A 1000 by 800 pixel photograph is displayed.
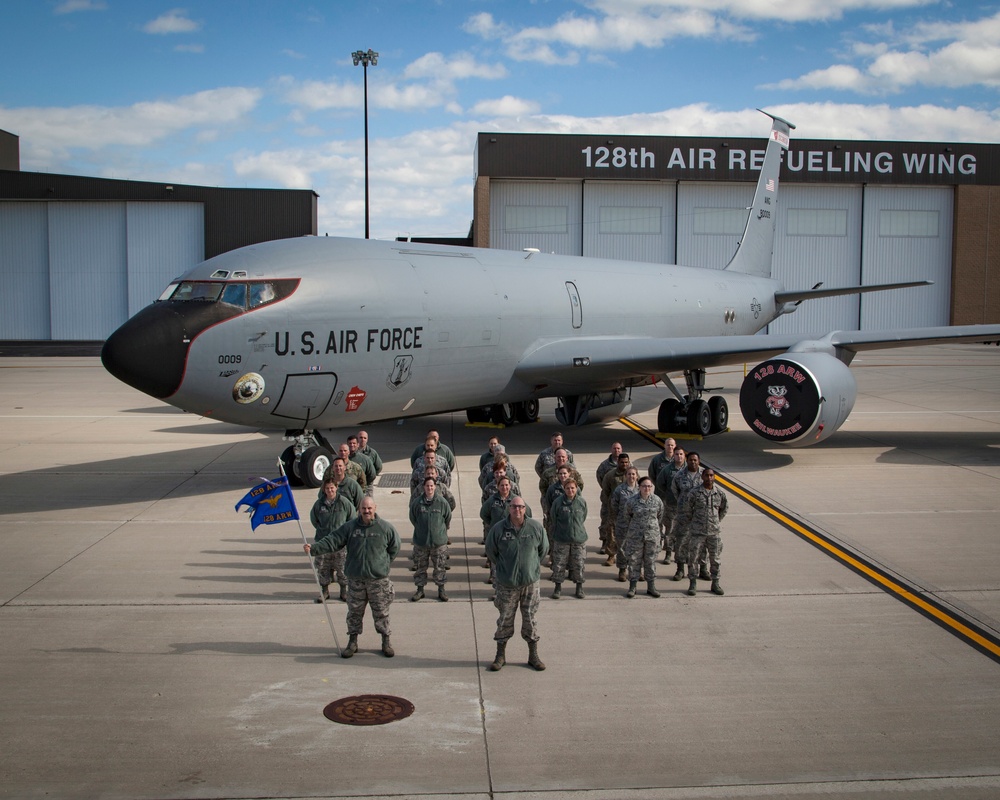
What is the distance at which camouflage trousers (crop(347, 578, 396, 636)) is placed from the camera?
28.5ft

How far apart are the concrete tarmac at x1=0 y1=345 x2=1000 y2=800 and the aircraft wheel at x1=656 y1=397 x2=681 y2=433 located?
6.17m

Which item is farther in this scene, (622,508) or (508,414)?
(508,414)

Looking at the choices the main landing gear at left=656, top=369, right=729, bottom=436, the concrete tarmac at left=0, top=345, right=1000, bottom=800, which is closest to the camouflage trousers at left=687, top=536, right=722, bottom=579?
the concrete tarmac at left=0, top=345, right=1000, bottom=800

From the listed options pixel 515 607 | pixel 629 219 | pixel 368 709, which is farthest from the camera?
pixel 629 219

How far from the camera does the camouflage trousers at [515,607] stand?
8.41 metres

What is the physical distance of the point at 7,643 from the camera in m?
8.95

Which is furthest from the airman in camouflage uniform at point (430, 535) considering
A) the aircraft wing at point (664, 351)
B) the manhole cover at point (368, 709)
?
the aircraft wing at point (664, 351)

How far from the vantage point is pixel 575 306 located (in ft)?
68.4

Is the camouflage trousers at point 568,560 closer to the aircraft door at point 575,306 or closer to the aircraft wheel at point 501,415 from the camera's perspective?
the aircraft door at point 575,306

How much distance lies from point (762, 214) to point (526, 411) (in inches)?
453

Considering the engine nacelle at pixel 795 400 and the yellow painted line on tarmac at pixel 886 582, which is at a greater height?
the engine nacelle at pixel 795 400

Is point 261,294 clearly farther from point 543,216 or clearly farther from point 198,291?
point 543,216

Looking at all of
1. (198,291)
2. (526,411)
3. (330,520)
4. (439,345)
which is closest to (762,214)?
(526,411)

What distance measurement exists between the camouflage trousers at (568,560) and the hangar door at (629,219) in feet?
148
